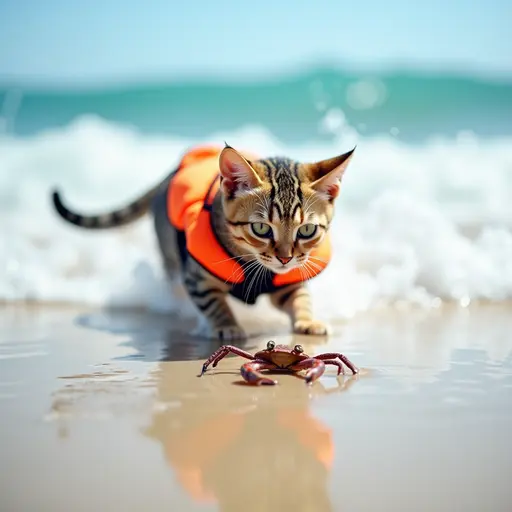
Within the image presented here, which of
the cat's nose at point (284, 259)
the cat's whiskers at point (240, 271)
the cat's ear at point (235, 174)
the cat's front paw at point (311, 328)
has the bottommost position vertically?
the cat's front paw at point (311, 328)

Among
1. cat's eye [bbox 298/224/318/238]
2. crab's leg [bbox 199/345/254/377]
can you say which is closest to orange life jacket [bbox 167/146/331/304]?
cat's eye [bbox 298/224/318/238]

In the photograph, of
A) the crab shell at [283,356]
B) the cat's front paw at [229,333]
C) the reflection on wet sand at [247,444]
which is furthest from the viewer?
the cat's front paw at [229,333]

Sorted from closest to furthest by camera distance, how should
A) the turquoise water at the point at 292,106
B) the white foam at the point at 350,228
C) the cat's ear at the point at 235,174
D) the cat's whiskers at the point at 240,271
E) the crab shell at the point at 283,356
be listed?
the crab shell at the point at 283,356, the cat's ear at the point at 235,174, the cat's whiskers at the point at 240,271, the white foam at the point at 350,228, the turquoise water at the point at 292,106

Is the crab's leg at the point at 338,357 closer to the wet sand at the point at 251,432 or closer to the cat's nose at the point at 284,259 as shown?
the wet sand at the point at 251,432

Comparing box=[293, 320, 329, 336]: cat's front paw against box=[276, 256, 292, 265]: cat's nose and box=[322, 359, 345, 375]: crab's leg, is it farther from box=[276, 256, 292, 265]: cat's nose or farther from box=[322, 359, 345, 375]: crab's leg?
box=[322, 359, 345, 375]: crab's leg

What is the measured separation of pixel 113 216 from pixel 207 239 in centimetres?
157

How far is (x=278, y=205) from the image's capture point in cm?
285

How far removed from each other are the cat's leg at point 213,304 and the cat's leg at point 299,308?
248 millimetres

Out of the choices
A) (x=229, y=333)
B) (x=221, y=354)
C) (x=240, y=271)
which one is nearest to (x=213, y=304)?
(x=229, y=333)

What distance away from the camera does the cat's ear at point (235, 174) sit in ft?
9.35

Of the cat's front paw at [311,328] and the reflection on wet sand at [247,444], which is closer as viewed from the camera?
the reflection on wet sand at [247,444]

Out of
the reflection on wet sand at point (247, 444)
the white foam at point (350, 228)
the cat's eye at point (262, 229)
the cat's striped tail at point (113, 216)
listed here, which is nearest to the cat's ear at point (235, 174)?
the cat's eye at point (262, 229)

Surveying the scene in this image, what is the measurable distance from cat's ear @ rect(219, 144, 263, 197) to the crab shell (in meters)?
0.74

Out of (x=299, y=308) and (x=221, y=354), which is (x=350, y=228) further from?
(x=221, y=354)
